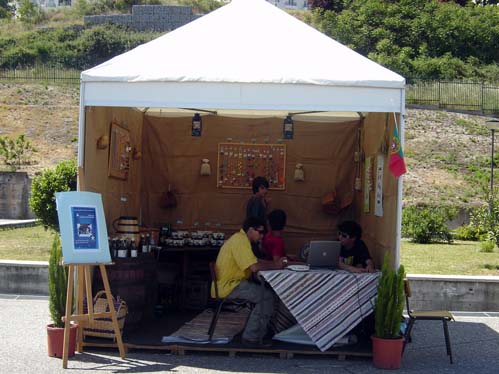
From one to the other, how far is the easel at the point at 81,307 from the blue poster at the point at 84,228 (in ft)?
0.66

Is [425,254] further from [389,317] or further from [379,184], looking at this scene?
[389,317]

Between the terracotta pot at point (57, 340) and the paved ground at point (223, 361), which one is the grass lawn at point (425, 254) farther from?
the terracotta pot at point (57, 340)

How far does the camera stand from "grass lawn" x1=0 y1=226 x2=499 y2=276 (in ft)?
41.9

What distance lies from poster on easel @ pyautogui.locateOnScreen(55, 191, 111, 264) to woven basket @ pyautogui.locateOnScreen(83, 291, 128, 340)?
715mm

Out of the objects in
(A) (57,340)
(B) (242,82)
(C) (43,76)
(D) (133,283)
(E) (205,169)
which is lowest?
(A) (57,340)

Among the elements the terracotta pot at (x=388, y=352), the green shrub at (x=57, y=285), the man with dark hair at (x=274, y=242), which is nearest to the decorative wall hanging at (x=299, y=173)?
the man with dark hair at (x=274, y=242)

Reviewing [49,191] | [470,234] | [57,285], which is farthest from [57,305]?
[470,234]

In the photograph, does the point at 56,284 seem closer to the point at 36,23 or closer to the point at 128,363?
the point at 128,363

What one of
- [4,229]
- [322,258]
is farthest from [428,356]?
[4,229]

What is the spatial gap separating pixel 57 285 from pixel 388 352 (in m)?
3.26

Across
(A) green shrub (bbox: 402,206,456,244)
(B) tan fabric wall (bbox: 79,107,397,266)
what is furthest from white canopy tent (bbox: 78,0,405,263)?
(A) green shrub (bbox: 402,206,456,244)

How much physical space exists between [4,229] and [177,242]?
932 cm

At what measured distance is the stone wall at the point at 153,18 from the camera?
47.2 meters

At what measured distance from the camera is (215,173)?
469 inches
